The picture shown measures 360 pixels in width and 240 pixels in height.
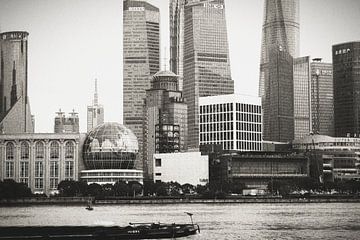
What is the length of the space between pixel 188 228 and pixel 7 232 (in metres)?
23.4

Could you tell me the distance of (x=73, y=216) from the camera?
510 feet

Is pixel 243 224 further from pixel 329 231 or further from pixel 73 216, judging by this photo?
pixel 73 216

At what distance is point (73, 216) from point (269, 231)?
2042 inches

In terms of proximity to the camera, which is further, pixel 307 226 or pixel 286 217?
pixel 286 217

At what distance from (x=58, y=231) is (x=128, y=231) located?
849 centimetres

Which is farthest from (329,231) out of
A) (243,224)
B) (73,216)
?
(73,216)

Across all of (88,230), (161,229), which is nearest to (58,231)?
(88,230)

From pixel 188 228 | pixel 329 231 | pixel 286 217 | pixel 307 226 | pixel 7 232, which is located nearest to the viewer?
pixel 7 232

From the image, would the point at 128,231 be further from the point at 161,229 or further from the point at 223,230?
the point at 223,230

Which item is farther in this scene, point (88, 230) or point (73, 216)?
point (73, 216)

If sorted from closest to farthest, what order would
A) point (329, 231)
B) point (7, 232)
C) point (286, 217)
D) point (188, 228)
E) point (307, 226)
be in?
1. point (7, 232)
2. point (188, 228)
3. point (329, 231)
4. point (307, 226)
5. point (286, 217)

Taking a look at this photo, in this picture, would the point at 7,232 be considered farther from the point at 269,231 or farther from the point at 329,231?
the point at 329,231

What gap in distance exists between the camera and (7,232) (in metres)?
98.1

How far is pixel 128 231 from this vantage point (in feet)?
327
